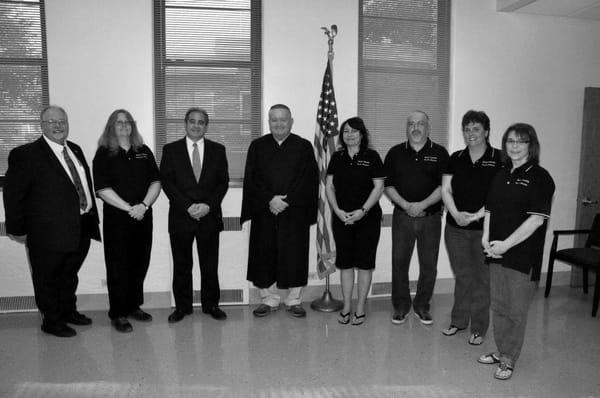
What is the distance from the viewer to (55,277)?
11.8 ft

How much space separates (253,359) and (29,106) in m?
2.96

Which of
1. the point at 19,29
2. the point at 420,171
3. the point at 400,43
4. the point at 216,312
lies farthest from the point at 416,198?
the point at 19,29

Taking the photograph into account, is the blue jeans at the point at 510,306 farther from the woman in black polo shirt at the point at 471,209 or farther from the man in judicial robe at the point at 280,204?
the man in judicial robe at the point at 280,204

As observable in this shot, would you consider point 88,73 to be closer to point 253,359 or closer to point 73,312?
point 73,312

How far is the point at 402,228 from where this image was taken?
3.80m

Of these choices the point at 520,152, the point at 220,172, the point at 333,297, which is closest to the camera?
the point at 520,152

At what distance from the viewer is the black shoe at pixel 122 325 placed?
3678mm

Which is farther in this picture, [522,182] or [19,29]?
[19,29]

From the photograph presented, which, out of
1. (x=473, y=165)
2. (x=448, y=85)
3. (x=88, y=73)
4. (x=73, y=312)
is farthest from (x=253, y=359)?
(x=448, y=85)

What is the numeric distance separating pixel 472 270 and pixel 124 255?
264cm

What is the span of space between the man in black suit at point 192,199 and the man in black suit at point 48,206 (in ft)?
2.20

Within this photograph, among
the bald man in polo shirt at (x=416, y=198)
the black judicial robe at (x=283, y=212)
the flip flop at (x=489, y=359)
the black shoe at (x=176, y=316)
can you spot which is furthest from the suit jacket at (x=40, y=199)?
the flip flop at (x=489, y=359)

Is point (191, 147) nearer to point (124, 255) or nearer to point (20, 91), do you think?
point (124, 255)

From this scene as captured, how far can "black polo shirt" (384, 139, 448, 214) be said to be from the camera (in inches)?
145
